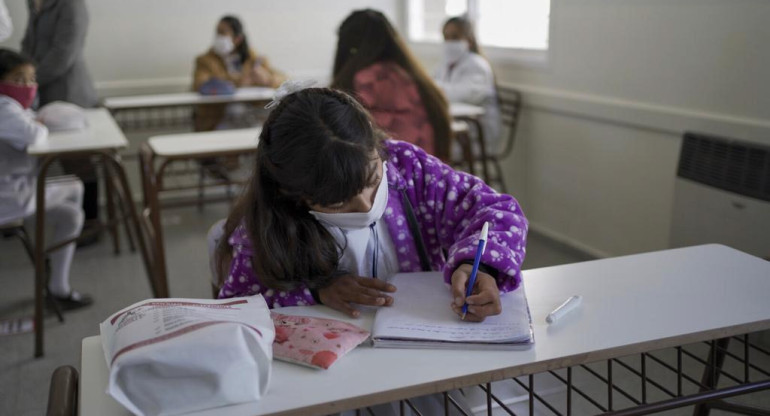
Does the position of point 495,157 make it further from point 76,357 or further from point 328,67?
point 76,357

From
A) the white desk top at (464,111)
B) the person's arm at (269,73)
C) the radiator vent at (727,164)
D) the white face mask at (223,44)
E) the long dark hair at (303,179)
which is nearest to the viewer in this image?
the long dark hair at (303,179)

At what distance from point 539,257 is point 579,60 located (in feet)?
3.19

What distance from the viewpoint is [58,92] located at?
3.85 m

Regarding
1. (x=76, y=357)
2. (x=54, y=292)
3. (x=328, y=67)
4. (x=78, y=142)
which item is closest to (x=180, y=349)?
(x=76, y=357)

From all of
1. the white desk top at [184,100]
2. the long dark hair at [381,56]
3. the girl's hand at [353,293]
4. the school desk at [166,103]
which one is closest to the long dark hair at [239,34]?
the school desk at [166,103]

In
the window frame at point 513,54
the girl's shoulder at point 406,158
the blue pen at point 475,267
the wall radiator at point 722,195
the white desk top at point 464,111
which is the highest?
the window frame at point 513,54

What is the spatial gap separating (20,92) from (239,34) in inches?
78.0

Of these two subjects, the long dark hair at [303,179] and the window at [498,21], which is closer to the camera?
the long dark hair at [303,179]

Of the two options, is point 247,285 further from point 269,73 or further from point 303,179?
point 269,73

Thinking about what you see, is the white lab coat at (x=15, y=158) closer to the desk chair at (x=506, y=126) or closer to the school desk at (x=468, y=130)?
the school desk at (x=468, y=130)

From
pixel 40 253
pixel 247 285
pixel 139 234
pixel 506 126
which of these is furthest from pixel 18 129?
pixel 506 126

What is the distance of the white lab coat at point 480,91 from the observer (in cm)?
377

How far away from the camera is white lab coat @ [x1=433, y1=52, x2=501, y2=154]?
3.77 m

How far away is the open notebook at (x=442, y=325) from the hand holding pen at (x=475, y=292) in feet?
0.04
